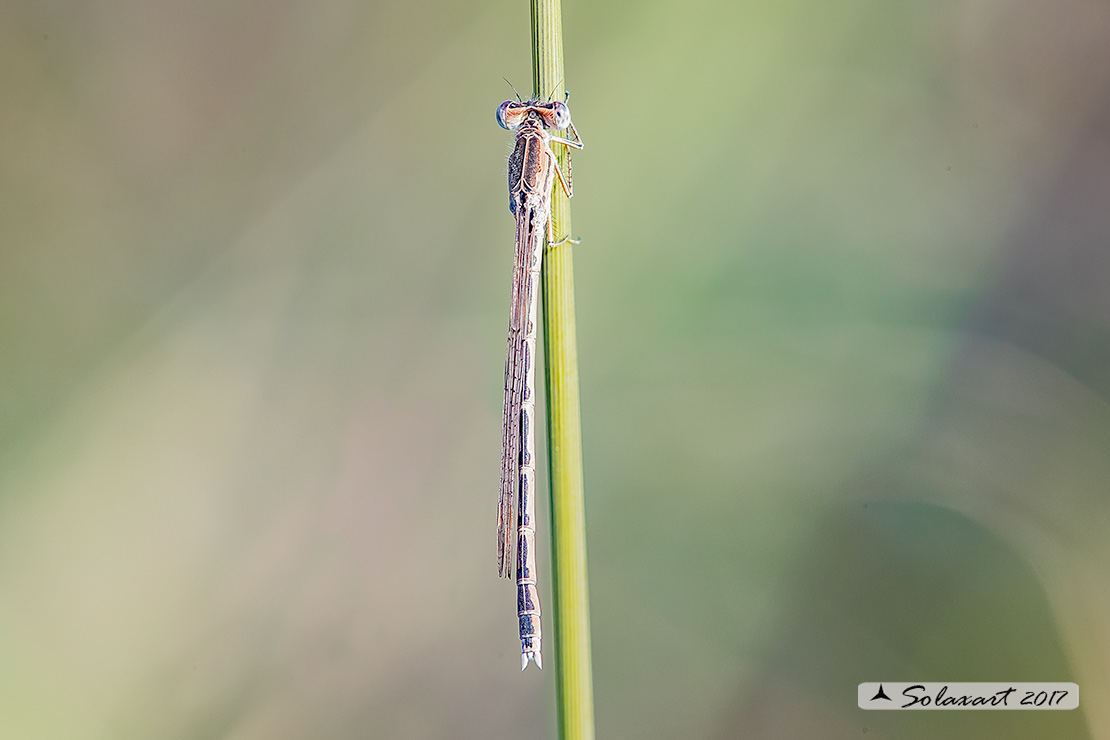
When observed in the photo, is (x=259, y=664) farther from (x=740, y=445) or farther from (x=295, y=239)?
(x=740, y=445)

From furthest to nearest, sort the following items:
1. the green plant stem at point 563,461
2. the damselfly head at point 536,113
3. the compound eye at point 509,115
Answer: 1. the compound eye at point 509,115
2. the damselfly head at point 536,113
3. the green plant stem at point 563,461

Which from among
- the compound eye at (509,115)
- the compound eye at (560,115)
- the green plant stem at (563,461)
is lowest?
the green plant stem at (563,461)

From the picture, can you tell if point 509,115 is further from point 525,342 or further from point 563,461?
point 563,461

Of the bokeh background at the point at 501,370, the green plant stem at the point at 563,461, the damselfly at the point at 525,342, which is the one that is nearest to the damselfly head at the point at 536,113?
the damselfly at the point at 525,342

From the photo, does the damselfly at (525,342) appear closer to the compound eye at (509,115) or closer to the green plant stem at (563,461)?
the compound eye at (509,115)

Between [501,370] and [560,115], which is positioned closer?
[560,115]

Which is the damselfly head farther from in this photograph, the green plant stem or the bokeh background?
the bokeh background

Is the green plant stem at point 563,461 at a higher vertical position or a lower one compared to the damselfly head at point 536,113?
lower

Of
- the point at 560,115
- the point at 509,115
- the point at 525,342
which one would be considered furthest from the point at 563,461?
the point at 509,115
